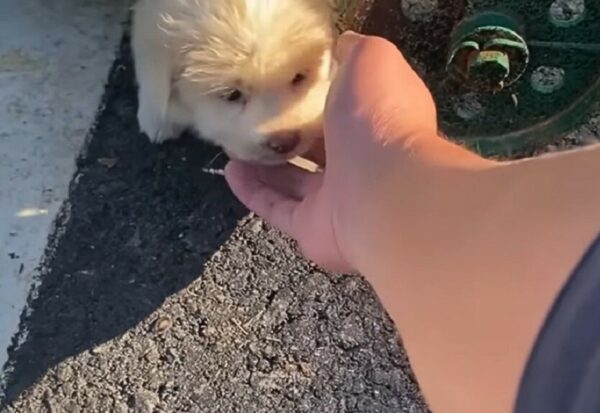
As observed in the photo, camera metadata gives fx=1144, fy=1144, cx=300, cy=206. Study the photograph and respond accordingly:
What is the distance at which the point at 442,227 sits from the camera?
107 centimetres

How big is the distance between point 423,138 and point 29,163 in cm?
101

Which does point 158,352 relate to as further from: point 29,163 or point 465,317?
point 465,317

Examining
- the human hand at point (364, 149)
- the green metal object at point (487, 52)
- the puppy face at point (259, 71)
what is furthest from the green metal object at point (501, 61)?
the human hand at point (364, 149)

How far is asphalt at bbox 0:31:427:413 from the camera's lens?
1.84 metres

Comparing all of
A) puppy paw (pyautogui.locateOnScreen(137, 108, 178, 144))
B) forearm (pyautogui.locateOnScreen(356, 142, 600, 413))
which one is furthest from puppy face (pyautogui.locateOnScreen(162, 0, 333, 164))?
forearm (pyautogui.locateOnScreen(356, 142, 600, 413))

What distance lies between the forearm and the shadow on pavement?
825 millimetres

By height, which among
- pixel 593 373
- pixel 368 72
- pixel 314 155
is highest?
pixel 593 373

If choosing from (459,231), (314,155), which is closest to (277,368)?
(314,155)

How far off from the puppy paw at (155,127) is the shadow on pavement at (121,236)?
41 mm

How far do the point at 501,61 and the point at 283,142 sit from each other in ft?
1.16

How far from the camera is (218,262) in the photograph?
1959 mm

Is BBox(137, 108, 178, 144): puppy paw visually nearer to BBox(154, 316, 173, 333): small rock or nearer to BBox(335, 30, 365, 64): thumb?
BBox(154, 316, 173, 333): small rock

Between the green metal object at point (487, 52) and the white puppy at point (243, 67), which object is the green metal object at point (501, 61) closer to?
the green metal object at point (487, 52)

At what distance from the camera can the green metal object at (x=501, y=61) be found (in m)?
1.75
